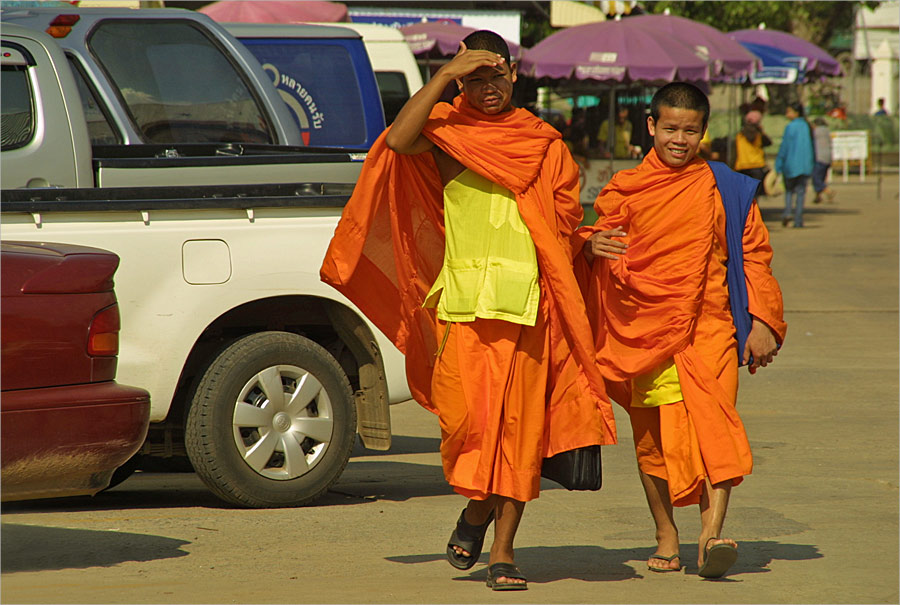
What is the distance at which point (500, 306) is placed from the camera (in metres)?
4.53

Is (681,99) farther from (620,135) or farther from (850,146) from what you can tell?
(850,146)

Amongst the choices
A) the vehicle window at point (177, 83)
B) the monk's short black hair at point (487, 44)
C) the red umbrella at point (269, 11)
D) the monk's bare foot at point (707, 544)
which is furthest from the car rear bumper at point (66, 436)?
the red umbrella at point (269, 11)

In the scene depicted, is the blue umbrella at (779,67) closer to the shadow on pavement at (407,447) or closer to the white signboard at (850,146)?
the white signboard at (850,146)

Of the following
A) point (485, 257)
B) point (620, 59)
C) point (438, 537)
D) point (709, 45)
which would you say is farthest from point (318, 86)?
point (709, 45)

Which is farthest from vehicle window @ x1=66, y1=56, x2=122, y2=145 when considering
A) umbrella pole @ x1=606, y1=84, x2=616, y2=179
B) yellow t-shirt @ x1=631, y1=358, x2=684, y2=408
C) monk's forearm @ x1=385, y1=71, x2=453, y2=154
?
umbrella pole @ x1=606, y1=84, x2=616, y2=179

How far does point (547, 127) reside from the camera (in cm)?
466

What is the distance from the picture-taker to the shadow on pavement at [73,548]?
4965 mm

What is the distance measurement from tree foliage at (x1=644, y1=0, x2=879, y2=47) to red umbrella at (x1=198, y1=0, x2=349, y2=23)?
20.9 m

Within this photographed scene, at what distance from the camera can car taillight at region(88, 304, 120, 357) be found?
4.54 meters

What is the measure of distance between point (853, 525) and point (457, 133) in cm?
260

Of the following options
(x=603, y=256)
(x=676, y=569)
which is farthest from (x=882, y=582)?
(x=603, y=256)

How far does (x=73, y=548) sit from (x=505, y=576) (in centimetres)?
181

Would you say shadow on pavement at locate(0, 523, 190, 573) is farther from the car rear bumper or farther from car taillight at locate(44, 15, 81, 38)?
car taillight at locate(44, 15, 81, 38)

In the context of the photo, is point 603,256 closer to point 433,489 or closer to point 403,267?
point 403,267
